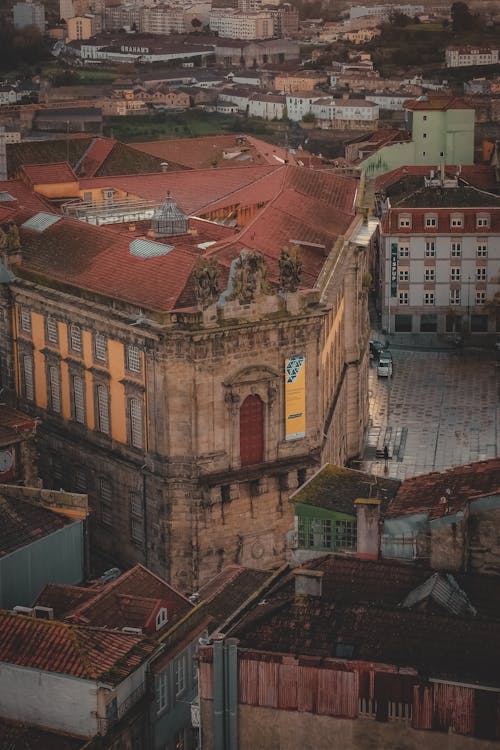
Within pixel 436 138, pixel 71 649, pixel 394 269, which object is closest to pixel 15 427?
pixel 71 649

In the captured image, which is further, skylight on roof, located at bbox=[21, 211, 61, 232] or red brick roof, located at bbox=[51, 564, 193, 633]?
skylight on roof, located at bbox=[21, 211, 61, 232]

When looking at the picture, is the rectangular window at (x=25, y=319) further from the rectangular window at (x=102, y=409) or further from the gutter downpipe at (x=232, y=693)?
the gutter downpipe at (x=232, y=693)

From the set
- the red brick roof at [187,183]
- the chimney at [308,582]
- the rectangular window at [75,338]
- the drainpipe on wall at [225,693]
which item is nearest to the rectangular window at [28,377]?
the rectangular window at [75,338]

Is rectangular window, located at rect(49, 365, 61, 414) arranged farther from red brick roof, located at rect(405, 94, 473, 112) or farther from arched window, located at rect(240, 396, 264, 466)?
red brick roof, located at rect(405, 94, 473, 112)

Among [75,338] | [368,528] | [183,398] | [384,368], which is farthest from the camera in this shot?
[384,368]

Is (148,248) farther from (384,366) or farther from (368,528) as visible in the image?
(384,366)

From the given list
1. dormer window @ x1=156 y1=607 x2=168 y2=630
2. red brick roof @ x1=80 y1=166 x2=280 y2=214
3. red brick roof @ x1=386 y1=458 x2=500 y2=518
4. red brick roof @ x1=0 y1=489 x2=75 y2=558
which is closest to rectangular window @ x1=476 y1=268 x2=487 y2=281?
red brick roof @ x1=80 y1=166 x2=280 y2=214
